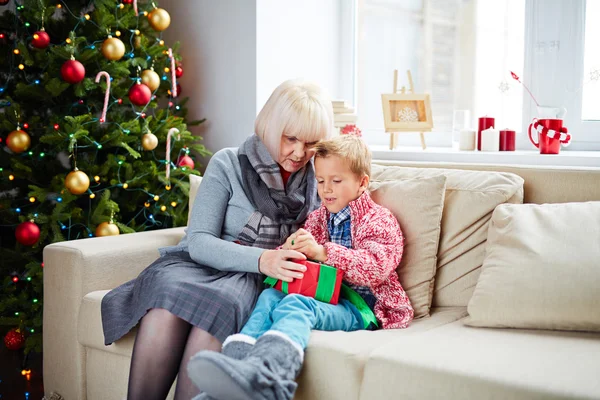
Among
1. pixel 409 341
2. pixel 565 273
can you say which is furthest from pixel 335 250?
pixel 565 273

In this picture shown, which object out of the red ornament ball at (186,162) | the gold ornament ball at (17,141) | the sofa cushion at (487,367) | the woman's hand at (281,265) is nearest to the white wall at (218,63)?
the red ornament ball at (186,162)

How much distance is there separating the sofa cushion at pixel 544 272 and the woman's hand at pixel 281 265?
0.49 m

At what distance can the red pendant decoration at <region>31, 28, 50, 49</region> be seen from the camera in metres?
2.61

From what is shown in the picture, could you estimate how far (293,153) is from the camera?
208 cm

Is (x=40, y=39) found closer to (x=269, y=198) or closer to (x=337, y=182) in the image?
(x=269, y=198)

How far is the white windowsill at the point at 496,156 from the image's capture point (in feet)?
8.11

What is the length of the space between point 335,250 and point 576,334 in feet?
2.17

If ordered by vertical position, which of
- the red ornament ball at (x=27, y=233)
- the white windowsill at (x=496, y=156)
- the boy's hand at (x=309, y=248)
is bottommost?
the red ornament ball at (x=27, y=233)

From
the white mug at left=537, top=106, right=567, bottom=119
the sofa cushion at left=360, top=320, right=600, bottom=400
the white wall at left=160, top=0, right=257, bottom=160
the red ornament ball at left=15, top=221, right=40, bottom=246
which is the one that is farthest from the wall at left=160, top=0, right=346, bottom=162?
the sofa cushion at left=360, top=320, right=600, bottom=400

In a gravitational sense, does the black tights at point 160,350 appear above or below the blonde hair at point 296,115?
below

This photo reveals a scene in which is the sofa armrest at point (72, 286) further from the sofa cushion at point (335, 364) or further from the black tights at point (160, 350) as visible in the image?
the sofa cushion at point (335, 364)

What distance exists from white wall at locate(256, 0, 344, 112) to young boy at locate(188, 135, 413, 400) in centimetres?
127

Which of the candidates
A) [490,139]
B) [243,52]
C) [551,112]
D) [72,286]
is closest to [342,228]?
[72,286]

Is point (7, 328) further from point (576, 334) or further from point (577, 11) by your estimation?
point (577, 11)
